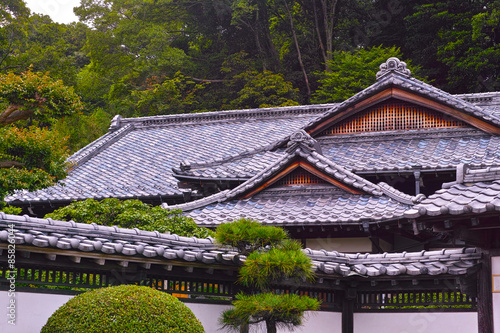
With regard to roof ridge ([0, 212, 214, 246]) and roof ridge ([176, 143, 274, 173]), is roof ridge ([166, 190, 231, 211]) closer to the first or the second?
roof ridge ([176, 143, 274, 173])

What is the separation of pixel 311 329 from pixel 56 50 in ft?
71.9

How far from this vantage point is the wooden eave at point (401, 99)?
1512 cm

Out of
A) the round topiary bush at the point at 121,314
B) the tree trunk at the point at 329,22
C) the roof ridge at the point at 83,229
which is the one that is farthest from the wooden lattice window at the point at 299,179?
the tree trunk at the point at 329,22

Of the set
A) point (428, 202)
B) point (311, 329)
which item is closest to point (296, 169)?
point (311, 329)

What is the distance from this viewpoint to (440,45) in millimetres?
31406

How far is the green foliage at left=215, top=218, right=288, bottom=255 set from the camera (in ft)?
26.3

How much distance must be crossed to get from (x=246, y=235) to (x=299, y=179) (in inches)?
233

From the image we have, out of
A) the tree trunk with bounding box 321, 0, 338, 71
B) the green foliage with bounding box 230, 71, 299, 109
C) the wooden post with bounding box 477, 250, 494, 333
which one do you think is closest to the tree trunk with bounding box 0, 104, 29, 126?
the wooden post with bounding box 477, 250, 494, 333

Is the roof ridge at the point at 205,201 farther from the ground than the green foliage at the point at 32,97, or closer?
closer

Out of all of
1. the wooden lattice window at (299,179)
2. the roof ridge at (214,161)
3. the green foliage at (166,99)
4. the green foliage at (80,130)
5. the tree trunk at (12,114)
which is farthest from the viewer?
the green foliage at (166,99)

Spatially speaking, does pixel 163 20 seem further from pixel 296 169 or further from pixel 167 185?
pixel 296 169

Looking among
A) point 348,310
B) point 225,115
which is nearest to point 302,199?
point 348,310

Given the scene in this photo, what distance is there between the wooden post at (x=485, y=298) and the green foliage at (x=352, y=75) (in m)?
21.4

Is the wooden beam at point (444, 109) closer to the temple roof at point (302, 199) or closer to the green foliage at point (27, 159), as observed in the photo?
the temple roof at point (302, 199)
